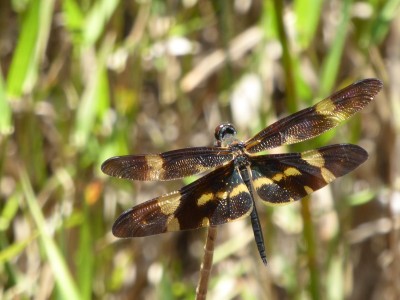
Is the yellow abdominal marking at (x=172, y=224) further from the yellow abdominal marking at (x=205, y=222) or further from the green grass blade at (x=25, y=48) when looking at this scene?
the green grass blade at (x=25, y=48)

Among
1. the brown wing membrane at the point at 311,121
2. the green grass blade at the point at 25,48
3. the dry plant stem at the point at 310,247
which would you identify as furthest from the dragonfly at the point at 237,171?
the green grass blade at the point at 25,48

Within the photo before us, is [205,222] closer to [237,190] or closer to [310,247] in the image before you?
[237,190]

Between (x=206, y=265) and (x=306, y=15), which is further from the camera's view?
(x=306, y=15)

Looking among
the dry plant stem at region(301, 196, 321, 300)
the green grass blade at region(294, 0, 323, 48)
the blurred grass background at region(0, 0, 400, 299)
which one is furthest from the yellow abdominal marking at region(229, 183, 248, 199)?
the green grass blade at region(294, 0, 323, 48)

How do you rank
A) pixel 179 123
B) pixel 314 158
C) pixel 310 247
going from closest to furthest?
pixel 314 158 → pixel 310 247 → pixel 179 123

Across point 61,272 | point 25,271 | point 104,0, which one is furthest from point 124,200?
point 61,272

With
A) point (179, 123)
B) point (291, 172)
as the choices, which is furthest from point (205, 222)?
point (179, 123)

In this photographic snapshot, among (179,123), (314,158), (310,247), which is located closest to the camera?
(314,158)

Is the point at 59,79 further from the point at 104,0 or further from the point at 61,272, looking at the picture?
the point at 61,272
